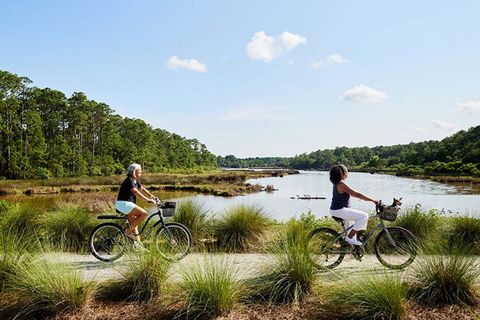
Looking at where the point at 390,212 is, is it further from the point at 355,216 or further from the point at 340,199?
the point at 340,199

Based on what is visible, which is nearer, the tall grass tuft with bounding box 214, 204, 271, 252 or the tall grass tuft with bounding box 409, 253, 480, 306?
the tall grass tuft with bounding box 409, 253, 480, 306

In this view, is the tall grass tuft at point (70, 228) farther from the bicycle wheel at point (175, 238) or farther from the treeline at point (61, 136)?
the treeline at point (61, 136)

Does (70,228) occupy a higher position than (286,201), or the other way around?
(70,228)

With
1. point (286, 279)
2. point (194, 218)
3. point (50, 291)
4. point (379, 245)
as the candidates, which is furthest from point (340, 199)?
point (50, 291)

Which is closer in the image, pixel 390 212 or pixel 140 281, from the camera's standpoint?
pixel 140 281

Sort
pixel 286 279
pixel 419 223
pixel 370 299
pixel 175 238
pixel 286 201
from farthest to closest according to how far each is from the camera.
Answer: pixel 286 201
pixel 419 223
pixel 175 238
pixel 286 279
pixel 370 299

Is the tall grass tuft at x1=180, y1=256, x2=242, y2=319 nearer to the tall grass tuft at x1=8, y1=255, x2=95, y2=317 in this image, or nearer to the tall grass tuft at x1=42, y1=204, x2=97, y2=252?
the tall grass tuft at x1=8, y1=255, x2=95, y2=317

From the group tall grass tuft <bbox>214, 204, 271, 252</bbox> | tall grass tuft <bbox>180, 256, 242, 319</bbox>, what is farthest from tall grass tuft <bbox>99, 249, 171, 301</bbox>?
tall grass tuft <bbox>214, 204, 271, 252</bbox>

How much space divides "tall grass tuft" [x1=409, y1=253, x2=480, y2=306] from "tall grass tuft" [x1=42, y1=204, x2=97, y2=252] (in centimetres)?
640

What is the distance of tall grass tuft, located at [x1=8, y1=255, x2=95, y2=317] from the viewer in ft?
16.7

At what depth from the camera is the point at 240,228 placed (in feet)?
28.5

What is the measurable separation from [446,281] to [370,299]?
3.89 ft

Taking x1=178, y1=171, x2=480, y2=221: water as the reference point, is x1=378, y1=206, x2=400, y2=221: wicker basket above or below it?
above

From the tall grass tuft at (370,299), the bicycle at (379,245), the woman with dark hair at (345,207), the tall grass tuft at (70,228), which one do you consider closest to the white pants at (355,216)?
the woman with dark hair at (345,207)
